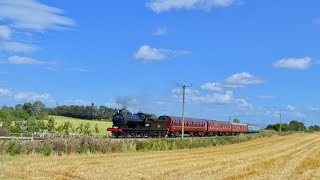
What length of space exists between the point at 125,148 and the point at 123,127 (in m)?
16.8

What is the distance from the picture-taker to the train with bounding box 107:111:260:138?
5878cm

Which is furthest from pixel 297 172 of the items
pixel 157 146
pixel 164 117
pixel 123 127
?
pixel 164 117

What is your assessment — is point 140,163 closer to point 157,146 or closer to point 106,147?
point 106,147

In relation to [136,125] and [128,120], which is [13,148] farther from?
[136,125]

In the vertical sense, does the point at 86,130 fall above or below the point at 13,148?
above

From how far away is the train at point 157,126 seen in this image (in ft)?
193

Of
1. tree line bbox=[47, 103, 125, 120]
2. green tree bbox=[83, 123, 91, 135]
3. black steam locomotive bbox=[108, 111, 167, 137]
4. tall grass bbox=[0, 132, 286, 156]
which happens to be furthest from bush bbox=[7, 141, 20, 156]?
tree line bbox=[47, 103, 125, 120]

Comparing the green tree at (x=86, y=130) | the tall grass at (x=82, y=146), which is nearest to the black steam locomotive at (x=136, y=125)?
the tall grass at (x=82, y=146)

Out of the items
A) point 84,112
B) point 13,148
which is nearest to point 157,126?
point 13,148

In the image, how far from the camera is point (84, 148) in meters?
37.4

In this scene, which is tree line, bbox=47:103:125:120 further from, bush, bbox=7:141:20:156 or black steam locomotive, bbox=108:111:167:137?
bush, bbox=7:141:20:156

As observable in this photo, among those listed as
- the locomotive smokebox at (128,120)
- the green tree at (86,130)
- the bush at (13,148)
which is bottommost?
the bush at (13,148)

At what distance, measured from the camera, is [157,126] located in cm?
6512

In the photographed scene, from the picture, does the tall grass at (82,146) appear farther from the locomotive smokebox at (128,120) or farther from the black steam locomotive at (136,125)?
the locomotive smokebox at (128,120)
